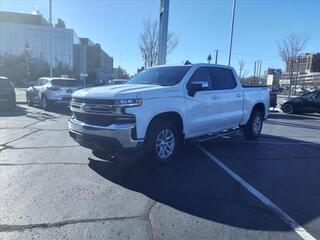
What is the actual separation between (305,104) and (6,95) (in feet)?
58.5

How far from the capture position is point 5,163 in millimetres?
6613

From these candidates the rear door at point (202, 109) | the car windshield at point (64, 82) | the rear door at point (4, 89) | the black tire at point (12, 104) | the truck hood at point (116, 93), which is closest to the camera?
the truck hood at point (116, 93)

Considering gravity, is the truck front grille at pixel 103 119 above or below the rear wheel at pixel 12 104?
above

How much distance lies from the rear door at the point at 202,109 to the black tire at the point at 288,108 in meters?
15.5

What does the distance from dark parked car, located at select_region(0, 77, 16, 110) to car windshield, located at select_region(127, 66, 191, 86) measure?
11.6 metres

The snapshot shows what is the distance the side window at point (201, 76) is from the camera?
728 cm

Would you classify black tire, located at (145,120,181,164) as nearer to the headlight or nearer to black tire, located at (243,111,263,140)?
the headlight

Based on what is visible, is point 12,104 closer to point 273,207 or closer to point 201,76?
point 201,76

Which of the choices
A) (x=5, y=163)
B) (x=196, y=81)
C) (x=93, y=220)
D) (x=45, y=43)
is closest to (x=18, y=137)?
(x=5, y=163)

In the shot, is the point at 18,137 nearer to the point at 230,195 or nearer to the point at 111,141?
the point at 111,141

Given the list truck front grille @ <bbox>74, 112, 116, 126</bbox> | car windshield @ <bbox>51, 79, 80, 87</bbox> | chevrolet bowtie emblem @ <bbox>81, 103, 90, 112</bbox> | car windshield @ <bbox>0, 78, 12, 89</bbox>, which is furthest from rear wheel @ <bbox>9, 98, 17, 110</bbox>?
chevrolet bowtie emblem @ <bbox>81, 103, 90, 112</bbox>

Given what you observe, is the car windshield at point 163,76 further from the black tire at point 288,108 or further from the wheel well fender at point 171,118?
the black tire at point 288,108

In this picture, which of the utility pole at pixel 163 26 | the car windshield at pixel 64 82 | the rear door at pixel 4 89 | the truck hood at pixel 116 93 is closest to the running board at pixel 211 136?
the truck hood at pixel 116 93

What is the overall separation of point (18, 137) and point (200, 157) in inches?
211
